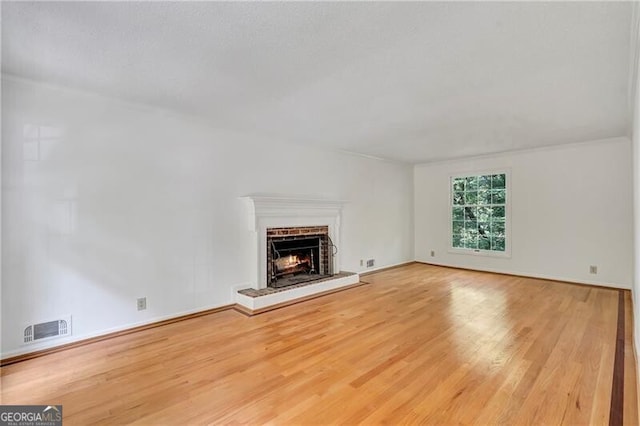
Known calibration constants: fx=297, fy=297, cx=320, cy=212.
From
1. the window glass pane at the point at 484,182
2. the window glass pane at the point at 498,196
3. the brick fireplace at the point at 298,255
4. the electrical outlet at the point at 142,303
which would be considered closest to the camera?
the electrical outlet at the point at 142,303

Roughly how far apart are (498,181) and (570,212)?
4.08 ft

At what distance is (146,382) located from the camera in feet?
7.14

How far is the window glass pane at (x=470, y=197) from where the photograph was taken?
6.12m

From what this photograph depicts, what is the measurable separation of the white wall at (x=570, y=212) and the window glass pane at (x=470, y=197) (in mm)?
479

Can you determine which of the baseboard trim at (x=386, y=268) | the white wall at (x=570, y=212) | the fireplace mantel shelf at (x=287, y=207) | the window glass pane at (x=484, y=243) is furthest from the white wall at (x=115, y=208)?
the white wall at (x=570, y=212)

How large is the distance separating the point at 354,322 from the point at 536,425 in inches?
71.4

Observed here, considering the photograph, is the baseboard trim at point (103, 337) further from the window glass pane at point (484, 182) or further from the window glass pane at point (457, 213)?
the window glass pane at point (484, 182)

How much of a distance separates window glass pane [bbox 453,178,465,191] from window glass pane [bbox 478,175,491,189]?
34cm

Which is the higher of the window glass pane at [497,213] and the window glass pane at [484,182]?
the window glass pane at [484,182]

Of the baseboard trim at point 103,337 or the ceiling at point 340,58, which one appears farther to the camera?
the baseboard trim at point 103,337

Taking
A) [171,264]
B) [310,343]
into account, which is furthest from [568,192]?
[171,264]

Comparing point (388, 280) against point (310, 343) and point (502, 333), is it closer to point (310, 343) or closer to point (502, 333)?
point (502, 333)

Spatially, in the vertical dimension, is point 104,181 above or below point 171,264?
above

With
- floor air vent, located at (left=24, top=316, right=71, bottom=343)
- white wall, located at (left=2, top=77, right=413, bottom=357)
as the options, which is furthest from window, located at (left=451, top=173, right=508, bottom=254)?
floor air vent, located at (left=24, top=316, right=71, bottom=343)
